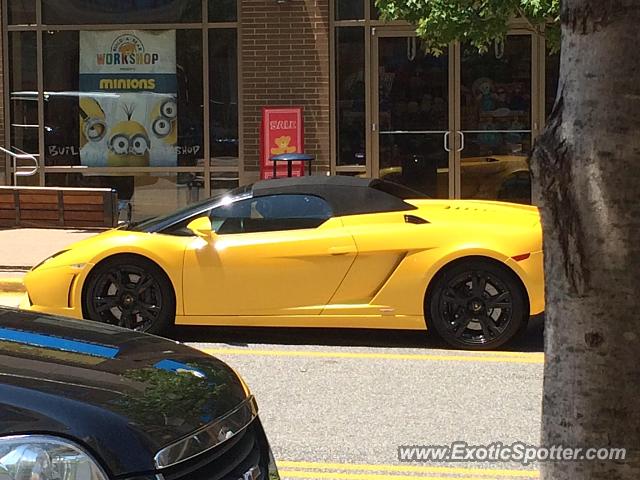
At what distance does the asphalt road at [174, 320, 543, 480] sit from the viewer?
4844 mm

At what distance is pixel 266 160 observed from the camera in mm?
13398

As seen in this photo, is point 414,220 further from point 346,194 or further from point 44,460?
point 44,460

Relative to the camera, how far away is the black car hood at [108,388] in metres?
2.58

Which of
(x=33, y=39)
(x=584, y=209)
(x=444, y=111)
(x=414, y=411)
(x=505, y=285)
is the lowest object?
(x=414, y=411)

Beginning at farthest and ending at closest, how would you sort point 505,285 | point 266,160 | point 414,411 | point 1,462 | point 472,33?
point 266,160 < point 472,33 < point 505,285 < point 414,411 < point 1,462

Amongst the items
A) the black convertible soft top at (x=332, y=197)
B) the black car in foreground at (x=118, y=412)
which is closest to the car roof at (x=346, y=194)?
the black convertible soft top at (x=332, y=197)

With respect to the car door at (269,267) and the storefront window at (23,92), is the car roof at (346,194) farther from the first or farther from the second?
the storefront window at (23,92)

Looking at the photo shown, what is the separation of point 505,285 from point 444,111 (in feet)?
22.9

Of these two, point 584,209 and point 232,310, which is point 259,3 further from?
point 584,209

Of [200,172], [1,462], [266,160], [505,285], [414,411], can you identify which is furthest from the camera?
[200,172]

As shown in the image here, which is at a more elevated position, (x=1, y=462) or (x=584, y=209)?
(x=584, y=209)

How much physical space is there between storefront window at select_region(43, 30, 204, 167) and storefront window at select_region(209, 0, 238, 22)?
1.24 ft

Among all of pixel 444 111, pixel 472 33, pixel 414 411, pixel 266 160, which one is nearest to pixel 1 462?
pixel 414 411

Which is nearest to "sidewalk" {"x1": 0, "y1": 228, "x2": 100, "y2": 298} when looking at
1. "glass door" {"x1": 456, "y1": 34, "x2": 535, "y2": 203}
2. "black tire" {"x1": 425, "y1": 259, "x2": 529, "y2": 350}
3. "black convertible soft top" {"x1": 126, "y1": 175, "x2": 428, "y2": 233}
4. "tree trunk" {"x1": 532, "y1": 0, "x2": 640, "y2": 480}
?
"black convertible soft top" {"x1": 126, "y1": 175, "x2": 428, "y2": 233}
